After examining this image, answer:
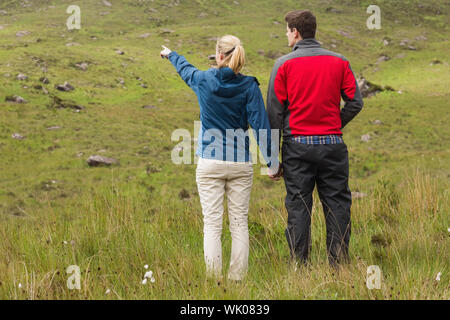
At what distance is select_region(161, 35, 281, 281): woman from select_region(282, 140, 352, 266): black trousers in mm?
355

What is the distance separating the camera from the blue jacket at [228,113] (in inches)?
163

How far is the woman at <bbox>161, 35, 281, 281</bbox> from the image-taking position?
13.5ft

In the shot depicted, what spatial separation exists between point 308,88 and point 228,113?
79 centimetres

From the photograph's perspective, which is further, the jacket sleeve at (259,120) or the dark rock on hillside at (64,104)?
the dark rock on hillside at (64,104)

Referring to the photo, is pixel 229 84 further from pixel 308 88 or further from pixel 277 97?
pixel 308 88

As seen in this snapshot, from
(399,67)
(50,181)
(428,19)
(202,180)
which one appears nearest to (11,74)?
(50,181)

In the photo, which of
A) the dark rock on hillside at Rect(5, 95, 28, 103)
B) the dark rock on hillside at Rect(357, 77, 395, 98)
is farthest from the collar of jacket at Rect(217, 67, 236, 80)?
the dark rock on hillside at Rect(357, 77, 395, 98)

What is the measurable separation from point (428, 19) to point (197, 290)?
251 ft

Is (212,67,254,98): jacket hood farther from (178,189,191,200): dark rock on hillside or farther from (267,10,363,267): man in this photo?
(178,189,191,200): dark rock on hillside

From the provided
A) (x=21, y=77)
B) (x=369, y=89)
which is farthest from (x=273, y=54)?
(x=21, y=77)

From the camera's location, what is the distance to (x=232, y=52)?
4.04 metres

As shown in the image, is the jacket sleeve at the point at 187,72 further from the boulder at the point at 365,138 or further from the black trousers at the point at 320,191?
the boulder at the point at 365,138

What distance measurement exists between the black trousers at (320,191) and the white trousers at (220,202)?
0.47m

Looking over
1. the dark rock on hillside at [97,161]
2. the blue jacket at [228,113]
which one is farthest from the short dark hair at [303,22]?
the dark rock on hillside at [97,161]
